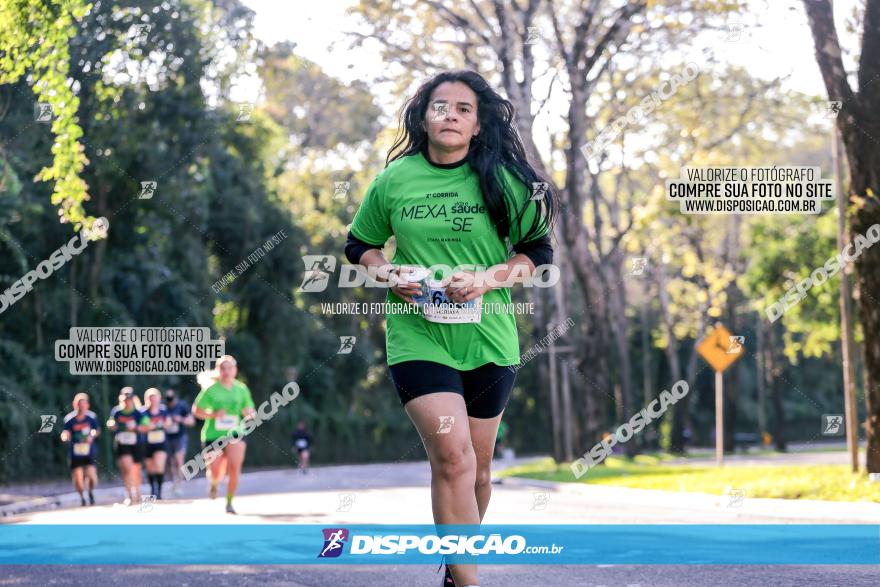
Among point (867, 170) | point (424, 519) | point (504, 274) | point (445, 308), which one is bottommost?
point (424, 519)

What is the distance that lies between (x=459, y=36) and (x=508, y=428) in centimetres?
3065

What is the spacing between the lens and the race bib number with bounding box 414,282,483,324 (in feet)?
17.2

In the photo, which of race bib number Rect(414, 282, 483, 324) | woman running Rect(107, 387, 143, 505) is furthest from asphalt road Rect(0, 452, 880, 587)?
race bib number Rect(414, 282, 483, 324)

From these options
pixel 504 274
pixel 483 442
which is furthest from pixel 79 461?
pixel 504 274

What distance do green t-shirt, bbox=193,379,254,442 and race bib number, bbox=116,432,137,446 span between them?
3.92 meters

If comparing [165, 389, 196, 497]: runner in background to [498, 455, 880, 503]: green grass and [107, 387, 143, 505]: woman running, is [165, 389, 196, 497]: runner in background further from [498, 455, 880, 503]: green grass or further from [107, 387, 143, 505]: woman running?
[498, 455, 880, 503]: green grass

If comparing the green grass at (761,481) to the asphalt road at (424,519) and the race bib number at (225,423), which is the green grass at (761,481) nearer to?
the asphalt road at (424,519)

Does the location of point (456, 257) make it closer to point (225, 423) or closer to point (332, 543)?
point (332, 543)

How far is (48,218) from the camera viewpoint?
27344 millimetres

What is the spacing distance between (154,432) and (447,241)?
1400 centimetres

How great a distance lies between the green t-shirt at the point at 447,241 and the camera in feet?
17.5

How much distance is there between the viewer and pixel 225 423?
14.6m

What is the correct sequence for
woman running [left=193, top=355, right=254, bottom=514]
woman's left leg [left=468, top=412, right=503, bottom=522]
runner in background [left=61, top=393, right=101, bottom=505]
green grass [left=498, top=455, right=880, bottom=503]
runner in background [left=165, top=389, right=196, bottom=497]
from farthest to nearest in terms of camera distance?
runner in background [left=165, top=389, right=196, bottom=497] < runner in background [left=61, top=393, right=101, bottom=505] < woman running [left=193, top=355, right=254, bottom=514] < green grass [left=498, top=455, right=880, bottom=503] < woman's left leg [left=468, top=412, right=503, bottom=522]

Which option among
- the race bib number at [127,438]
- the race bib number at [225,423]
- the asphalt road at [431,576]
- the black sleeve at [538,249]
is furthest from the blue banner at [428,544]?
the race bib number at [127,438]
